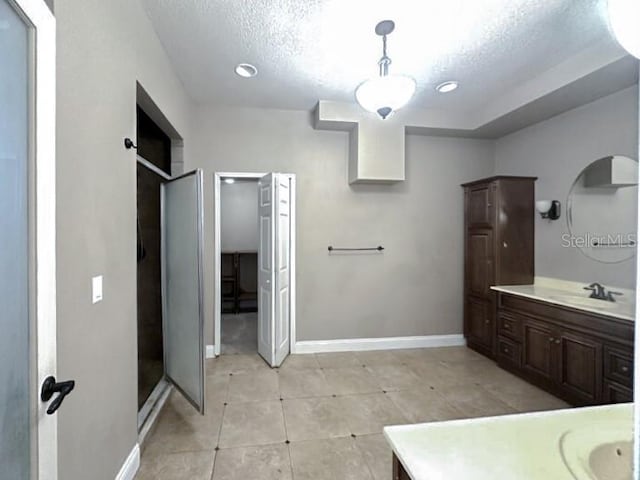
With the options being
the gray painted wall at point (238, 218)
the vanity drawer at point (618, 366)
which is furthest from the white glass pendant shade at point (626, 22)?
the gray painted wall at point (238, 218)

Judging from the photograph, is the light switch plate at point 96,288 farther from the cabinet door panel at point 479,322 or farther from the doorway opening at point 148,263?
the cabinet door panel at point 479,322

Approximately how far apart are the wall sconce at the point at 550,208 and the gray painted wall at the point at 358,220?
3.11 ft

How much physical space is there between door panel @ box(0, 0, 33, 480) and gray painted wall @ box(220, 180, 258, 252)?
5.51m

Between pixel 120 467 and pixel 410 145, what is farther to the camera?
pixel 410 145

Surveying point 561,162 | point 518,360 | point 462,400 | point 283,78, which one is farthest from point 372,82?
point 518,360

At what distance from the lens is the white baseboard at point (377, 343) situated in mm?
3863

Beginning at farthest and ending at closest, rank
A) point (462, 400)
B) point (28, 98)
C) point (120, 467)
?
1. point (462, 400)
2. point (120, 467)
3. point (28, 98)

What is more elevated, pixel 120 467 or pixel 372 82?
pixel 372 82

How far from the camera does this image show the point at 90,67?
56.5 inches

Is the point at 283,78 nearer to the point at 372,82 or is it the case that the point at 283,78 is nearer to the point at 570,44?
the point at 372,82

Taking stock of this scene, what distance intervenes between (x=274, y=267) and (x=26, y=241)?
102 inches

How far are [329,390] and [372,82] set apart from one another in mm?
2586

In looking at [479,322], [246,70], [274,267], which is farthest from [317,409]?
[246,70]

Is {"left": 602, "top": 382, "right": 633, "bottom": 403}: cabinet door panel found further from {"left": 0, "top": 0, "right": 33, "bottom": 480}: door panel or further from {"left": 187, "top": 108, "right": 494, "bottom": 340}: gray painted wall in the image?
{"left": 0, "top": 0, "right": 33, "bottom": 480}: door panel
